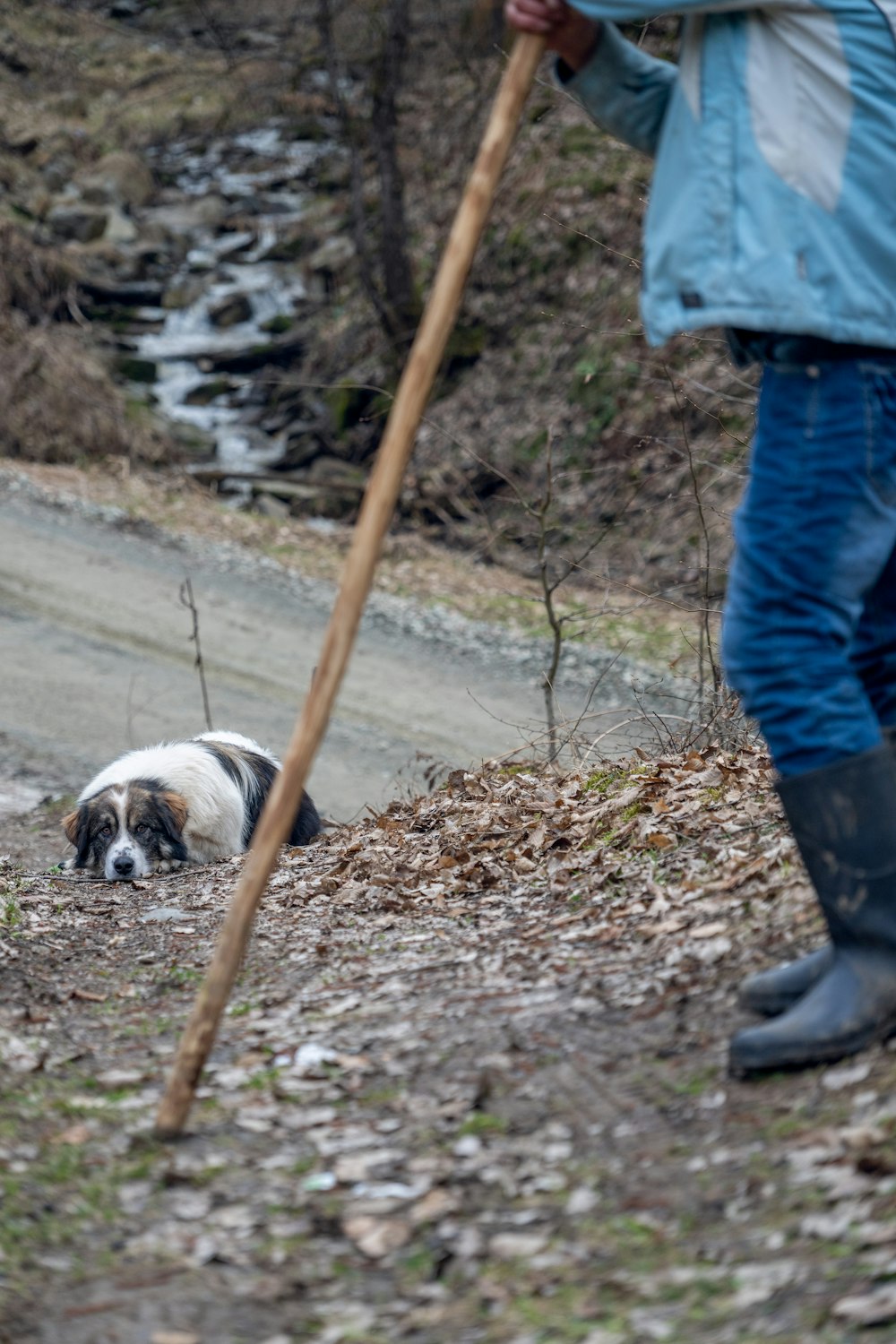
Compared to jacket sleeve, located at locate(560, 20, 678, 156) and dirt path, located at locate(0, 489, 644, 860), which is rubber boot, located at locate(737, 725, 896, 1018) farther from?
dirt path, located at locate(0, 489, 644, 860)

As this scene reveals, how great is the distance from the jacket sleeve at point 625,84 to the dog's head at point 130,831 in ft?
16.7

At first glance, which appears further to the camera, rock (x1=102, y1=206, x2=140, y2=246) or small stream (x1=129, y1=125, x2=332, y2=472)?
rock (x1=102, y1=206, x2=140, y2=246)

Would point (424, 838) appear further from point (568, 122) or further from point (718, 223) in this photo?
point (568, 122)

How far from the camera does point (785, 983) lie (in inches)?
123

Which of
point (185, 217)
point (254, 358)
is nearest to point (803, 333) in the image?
point (254, 358)

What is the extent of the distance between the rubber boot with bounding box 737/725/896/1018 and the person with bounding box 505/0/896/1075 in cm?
2

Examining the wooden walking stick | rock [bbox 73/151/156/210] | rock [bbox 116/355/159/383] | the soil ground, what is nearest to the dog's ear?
the soil ground

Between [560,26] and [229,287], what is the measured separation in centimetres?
2125

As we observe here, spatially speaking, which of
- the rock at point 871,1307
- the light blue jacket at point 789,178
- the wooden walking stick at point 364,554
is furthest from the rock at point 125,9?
the rock at point 871,1307

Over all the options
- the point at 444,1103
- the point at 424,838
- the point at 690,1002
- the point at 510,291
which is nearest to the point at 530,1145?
the point at 444,1103

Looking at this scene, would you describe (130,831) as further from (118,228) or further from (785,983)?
(118,228)

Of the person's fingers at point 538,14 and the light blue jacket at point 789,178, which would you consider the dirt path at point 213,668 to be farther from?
the light blue jacket at point 789,178

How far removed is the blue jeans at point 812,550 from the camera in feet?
9.25

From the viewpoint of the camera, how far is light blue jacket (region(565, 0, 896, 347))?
2715mm
